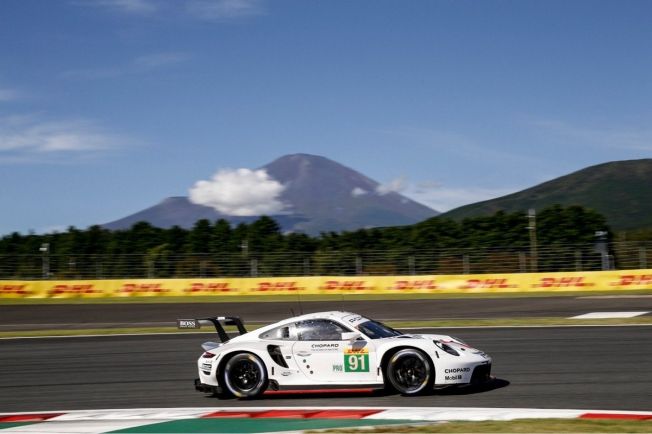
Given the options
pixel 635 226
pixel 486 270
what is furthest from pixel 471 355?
pixel 635 226

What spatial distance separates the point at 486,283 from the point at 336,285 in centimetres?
644

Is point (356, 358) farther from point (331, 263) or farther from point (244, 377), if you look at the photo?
point (331, 263)

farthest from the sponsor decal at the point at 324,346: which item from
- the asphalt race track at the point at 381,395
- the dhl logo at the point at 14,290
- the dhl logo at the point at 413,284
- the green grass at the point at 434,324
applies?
the dhl logo at the point at 14,290

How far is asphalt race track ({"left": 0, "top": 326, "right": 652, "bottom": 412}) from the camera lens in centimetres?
1160

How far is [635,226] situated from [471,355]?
177 m

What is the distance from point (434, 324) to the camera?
2344cm

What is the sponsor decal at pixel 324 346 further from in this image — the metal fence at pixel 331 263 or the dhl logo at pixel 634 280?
the metal fence at pixel 331 263

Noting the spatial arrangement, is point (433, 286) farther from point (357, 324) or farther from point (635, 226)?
point (635, 226)

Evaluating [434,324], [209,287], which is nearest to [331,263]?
[209,287]

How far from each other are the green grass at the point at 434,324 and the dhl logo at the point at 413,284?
40.9 ft

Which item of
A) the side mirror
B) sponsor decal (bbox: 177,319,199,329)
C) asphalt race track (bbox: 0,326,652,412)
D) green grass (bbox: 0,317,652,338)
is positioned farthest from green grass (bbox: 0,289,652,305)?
the side mirror

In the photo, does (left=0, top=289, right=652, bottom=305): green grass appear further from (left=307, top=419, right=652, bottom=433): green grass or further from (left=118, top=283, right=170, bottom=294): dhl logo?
(left=307, top=419, right=652, bottom=433): green grass

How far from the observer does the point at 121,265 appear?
139ft

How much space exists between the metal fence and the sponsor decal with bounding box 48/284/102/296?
80.5 inches
